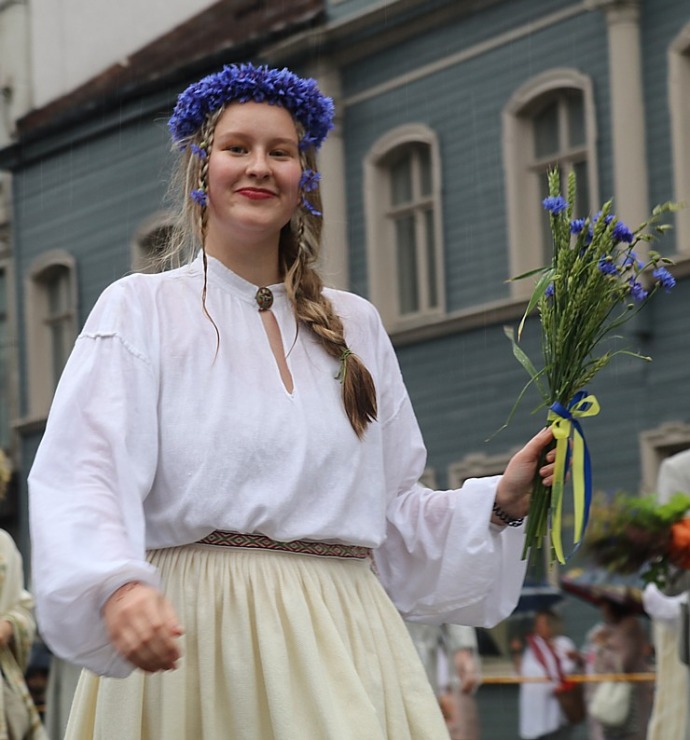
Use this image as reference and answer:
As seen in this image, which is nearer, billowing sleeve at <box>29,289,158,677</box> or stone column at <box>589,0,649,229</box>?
billowing sleeve at <box>29,289,158,677</box>

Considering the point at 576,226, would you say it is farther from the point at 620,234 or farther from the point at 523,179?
the point at 523,179

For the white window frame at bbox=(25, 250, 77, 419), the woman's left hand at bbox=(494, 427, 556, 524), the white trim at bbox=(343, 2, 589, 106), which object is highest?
the white trim at bbox=(343, 2, 589, 106)

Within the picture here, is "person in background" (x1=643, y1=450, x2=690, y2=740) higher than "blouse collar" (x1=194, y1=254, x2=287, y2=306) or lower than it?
lower

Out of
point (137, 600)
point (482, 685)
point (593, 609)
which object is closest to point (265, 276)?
point (137, 600)

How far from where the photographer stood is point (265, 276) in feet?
12.7

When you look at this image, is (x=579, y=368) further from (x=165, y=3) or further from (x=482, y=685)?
(x=165, y=3)

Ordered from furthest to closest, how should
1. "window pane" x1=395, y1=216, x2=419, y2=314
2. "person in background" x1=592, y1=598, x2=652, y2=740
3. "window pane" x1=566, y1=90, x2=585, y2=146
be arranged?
"window pane" x1=395, y1=216, x2=419, y2=314 < "window pane" x1=566, y1=90, x2=585, y2=146 < "person in background" x1=592, y1=598, x2=652, y2=740

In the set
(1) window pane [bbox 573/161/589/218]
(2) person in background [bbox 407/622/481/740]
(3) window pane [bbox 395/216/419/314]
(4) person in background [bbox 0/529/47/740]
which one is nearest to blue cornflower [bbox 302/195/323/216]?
(4) person in background [bbox 0/529/47/740]

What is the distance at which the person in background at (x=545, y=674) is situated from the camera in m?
10.4

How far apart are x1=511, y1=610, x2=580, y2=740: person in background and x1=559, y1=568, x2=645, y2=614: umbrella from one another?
0.70 meters

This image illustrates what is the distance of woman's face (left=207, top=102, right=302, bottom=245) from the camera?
3725 millimetres

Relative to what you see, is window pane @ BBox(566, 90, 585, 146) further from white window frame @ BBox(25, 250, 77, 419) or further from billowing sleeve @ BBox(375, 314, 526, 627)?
billowing sleeve @ BBox(375, 314, 526, 627)

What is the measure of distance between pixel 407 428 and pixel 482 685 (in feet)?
26.8

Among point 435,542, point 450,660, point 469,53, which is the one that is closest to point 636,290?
point 435,542
